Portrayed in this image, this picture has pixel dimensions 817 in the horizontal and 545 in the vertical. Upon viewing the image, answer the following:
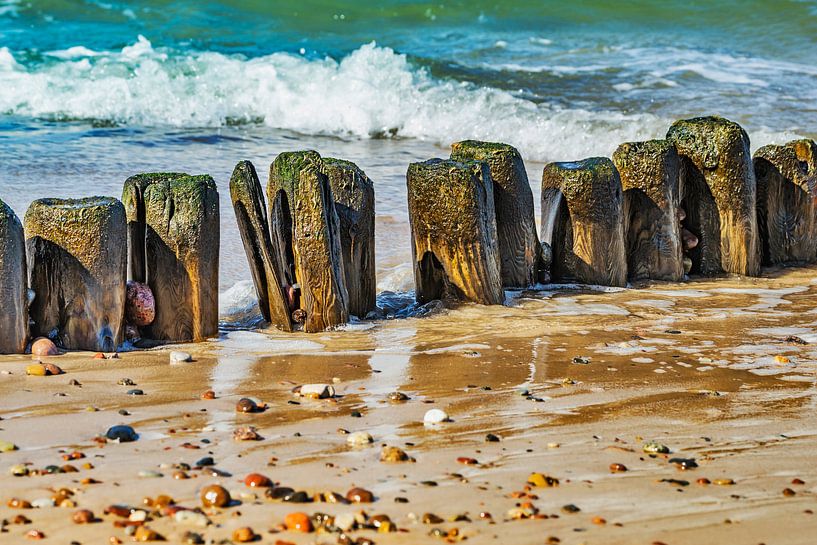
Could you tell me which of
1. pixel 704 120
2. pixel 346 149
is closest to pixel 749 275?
pixel 704 120

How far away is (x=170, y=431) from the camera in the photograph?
3334mm

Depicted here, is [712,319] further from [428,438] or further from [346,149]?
[346,149]

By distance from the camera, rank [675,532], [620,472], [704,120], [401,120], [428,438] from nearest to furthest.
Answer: [675,532], [620,472], [428,438], [704,120], [401,120]

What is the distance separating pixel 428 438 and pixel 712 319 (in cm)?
217

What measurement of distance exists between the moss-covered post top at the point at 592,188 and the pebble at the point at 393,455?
2.49m

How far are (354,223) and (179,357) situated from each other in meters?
1.07

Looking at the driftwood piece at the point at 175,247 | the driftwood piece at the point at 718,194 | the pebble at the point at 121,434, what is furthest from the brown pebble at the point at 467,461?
the driftwood piece at the point at 718,194

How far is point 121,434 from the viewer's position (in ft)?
10.6

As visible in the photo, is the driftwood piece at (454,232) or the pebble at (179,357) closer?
the pebble at (179,357)

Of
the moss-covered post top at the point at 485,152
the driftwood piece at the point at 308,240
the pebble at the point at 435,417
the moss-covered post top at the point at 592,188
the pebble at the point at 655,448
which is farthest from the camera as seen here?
the moss-covered post top at the point at 592,188

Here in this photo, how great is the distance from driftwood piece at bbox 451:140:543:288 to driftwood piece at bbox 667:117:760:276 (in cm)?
99

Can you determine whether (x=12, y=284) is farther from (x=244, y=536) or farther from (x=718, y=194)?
(x=718, y=194)

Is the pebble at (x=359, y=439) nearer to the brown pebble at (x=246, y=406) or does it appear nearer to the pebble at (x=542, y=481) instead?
the brown pebble at (x=246, y=406)

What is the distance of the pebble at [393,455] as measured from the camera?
3.09 m
